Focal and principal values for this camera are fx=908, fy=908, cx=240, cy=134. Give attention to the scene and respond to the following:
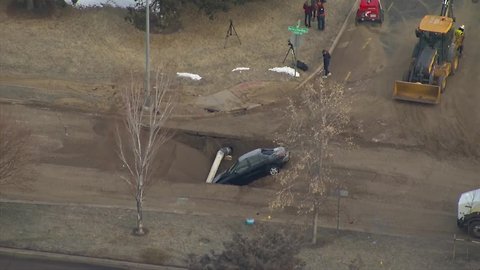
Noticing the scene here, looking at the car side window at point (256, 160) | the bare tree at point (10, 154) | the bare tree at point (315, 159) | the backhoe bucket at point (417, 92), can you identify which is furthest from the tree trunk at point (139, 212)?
the backhoe bucket at point (417, 92)

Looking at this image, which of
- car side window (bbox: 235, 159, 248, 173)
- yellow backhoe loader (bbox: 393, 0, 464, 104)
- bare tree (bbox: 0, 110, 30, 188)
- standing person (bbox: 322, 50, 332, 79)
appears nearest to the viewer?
bare tree (bbox: 0, 110, 30, 188)

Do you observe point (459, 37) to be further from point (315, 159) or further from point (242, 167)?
point (315, 159)

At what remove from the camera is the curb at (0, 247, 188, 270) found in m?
24.4

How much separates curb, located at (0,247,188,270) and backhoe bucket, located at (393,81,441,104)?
14060 millimetres

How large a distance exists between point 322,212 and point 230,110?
26.0ft

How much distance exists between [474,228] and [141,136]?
12206 millimetres

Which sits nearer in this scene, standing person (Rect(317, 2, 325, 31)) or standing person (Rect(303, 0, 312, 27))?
standing person (Rect(317, 2, 325, 31))

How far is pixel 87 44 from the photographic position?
38.5 meters

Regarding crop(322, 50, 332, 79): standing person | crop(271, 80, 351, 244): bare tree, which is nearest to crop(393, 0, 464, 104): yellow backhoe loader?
crop(322, 50, 332, 79): standing person

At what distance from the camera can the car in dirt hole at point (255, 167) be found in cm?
2978

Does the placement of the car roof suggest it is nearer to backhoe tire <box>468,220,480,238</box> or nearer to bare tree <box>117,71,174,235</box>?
bare tree <box>117,71,174,235</box>

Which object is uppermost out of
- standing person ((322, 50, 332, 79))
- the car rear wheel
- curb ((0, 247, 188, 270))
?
standing person ((322, 50, 332, 79))

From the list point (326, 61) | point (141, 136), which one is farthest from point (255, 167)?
point (326, 61)

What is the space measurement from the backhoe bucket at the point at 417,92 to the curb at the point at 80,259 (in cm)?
1406
